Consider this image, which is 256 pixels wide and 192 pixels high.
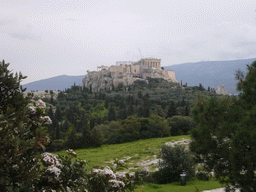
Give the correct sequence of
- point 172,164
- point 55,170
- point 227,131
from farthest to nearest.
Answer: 1. point 172,164
2. point 227,131
3. point 55,170

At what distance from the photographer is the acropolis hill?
103044 millimetres

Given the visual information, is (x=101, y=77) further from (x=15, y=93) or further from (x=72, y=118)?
(x=15, y=93)

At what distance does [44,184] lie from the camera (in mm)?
3494

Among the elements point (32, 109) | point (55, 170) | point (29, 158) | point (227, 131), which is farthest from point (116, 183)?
point (227, 131)

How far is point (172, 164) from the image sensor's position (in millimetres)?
14336

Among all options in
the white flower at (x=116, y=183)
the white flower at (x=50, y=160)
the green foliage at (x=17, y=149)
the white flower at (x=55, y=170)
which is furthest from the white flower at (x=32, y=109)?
the white flower at (x=116, y=183)

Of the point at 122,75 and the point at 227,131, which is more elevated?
the point at 122,75

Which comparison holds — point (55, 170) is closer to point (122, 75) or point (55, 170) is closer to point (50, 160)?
point (50, 160)

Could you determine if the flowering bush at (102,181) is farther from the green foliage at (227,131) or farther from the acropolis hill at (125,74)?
the acropolis hill at (125,74)

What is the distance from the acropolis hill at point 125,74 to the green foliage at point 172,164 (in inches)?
3375

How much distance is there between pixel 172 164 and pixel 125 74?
95.6 m

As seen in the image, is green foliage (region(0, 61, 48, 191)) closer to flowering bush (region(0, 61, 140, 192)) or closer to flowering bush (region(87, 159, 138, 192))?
flowering bush (region(0, 61, 140, 192))

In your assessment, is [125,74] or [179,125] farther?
[125,74]

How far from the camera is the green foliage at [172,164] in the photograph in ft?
45.9
